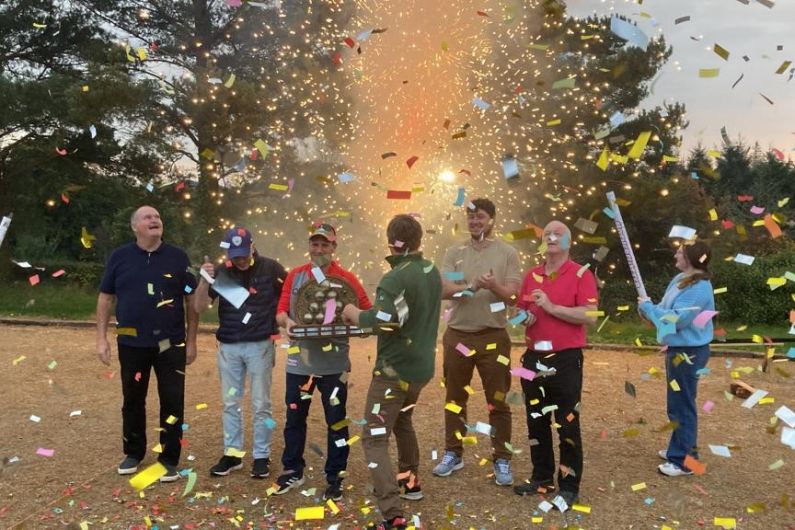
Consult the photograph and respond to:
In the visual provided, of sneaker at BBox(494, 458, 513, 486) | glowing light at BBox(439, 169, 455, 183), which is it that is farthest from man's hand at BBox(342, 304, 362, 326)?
glowing light at BBox(439, 169, 455, 183)

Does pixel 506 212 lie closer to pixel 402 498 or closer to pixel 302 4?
pixel 302 4

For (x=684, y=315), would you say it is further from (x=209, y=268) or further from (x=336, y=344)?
(x=209, y=268)

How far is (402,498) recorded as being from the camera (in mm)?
4410

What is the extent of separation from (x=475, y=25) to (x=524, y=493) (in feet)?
32.4

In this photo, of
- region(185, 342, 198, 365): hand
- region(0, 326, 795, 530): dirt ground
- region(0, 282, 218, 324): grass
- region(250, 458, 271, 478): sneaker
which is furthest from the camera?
region(0, 282, 218, 324): grass

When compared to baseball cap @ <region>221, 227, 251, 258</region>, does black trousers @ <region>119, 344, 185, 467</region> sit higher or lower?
lower

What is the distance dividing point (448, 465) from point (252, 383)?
5.38ft

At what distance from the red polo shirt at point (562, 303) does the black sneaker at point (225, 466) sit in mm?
2424

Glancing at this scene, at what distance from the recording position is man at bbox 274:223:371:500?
14.7 ft

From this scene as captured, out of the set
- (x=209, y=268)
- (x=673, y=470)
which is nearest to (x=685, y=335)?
(x=673, y=470)

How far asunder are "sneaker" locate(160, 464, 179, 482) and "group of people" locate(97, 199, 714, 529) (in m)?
0.01

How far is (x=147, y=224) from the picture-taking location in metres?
4.82

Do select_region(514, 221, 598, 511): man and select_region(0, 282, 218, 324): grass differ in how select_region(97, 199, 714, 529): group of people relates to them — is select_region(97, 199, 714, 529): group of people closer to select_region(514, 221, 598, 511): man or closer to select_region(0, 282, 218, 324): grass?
select_region(514, 221, 598, 511): man

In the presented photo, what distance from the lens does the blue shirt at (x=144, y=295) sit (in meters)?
4.79
